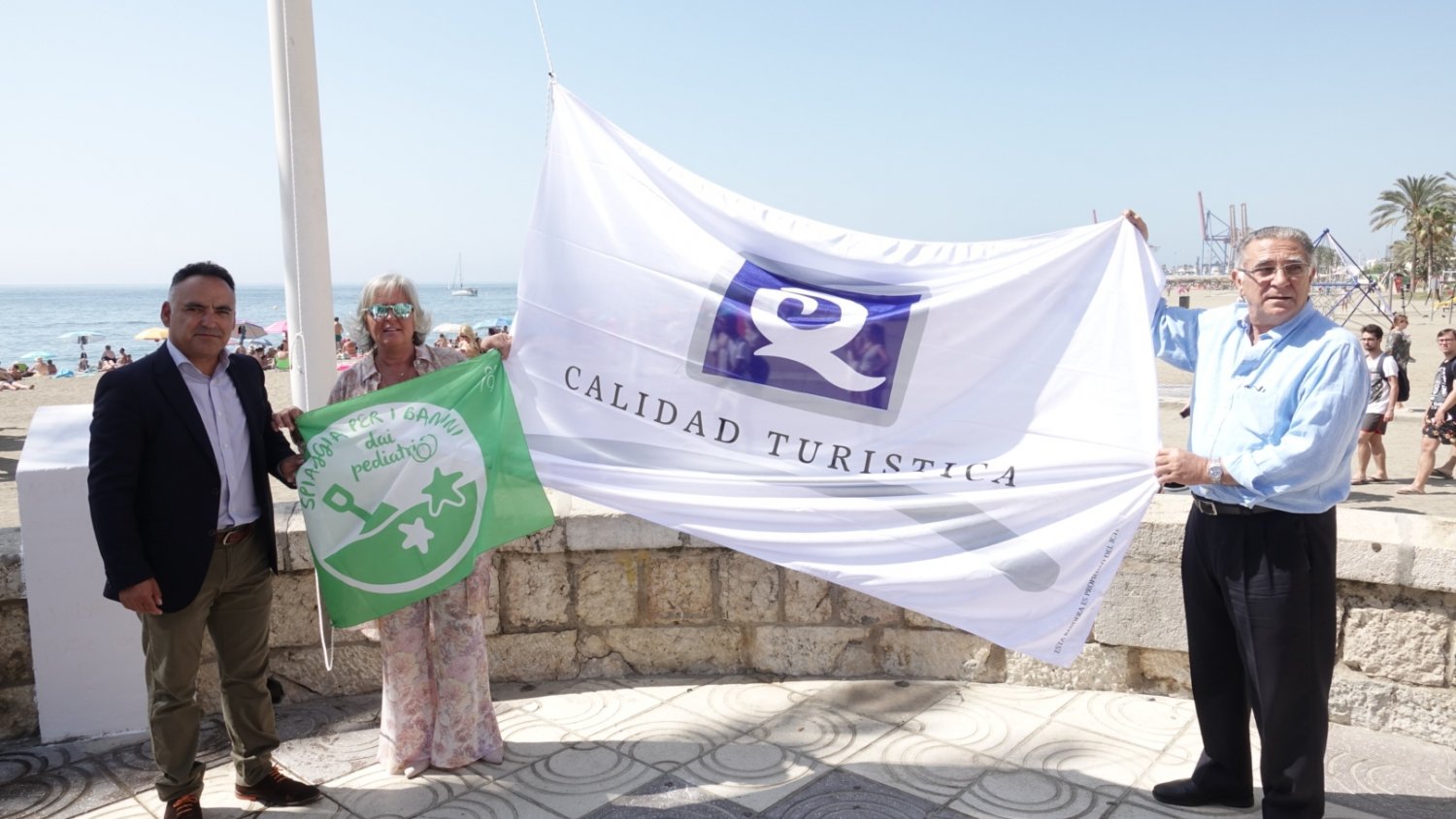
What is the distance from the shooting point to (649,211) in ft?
10.7

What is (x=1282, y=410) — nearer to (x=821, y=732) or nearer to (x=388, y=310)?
(x=821, y=732)

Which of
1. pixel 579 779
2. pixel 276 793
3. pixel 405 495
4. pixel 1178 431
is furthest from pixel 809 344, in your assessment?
pixel 1178 431

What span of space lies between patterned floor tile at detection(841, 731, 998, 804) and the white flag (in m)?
0.60

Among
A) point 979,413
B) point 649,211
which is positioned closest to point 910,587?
point 979,413

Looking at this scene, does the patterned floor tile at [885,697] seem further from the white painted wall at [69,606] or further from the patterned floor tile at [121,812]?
the white painted wall at [69,606]

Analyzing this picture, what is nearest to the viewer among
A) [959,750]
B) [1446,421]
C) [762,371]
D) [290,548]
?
[762,371]

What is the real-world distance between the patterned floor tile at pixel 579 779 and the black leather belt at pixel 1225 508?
2.00m

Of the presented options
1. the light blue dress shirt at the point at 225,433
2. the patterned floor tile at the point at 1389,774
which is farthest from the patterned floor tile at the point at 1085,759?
the light blue dress shirt at the point at 225,433

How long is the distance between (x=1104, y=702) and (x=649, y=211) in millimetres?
2648

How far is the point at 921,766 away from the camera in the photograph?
131 inches

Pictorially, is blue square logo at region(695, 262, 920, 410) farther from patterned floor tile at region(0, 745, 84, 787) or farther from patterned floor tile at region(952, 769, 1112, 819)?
patterned floor tile at region(0, 745, 84, 787)

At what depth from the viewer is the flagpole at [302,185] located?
4.31 metres

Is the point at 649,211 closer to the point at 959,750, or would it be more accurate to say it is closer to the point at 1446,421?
the point at 959,750

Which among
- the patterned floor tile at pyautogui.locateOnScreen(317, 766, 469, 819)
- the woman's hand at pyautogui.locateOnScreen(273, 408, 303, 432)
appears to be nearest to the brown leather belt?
the woman's hand at pyautogui.locateOnScreen(273, 408, 303, 432)
